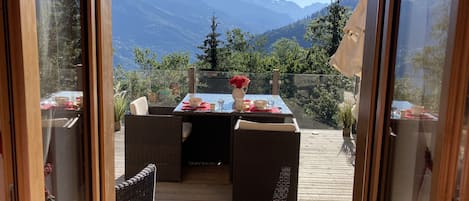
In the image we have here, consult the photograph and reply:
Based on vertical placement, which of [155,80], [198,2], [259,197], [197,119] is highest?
[198,2]

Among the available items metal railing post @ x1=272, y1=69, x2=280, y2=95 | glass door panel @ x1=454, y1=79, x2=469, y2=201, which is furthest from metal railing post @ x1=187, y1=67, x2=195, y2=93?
glass door panel @ x1=454, y1=79, x2=469, y2=201

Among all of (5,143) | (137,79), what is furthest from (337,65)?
(137,79)

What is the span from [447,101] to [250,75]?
196 inches

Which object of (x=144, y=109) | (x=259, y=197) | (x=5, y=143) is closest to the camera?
(x=5, y=143)

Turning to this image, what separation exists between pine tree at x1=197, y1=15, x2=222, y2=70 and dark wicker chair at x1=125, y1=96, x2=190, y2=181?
4429mm

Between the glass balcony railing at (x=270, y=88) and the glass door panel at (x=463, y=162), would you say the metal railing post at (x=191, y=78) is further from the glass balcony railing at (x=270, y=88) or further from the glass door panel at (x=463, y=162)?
the glass door panel at (x=463, y=162)

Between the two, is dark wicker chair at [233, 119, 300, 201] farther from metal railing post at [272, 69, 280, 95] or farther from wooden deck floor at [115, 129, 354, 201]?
metal railing post at [272, 69, 280, 95]

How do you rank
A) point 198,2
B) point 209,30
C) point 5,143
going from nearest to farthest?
point 5,143, point 209,30, point 198,2

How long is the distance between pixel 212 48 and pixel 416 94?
6.97 meters

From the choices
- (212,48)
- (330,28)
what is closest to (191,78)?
(212,48)

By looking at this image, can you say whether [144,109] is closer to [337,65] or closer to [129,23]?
[337,65]

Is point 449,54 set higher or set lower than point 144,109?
higher

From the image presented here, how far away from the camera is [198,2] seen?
10.7 m

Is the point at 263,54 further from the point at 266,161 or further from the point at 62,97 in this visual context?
the point at 62,97
